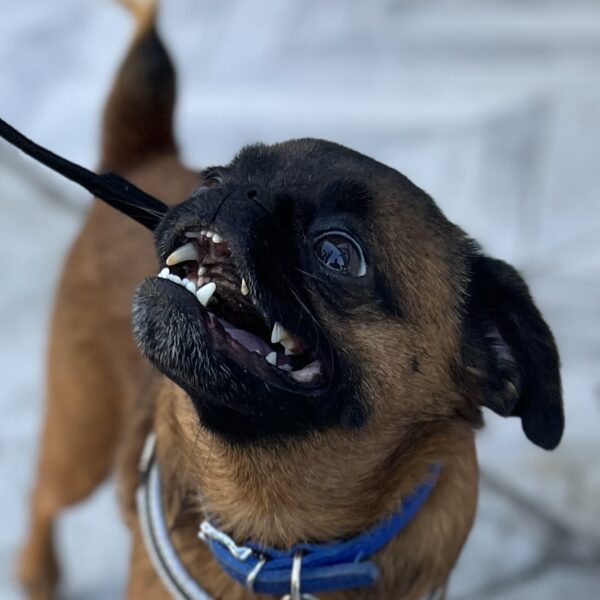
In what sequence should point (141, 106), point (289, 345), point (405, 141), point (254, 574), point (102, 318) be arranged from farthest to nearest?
point (405, 141), point (141, 106), point (102, 318), point (254, 574), point (289, 345)

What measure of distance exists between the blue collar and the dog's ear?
0.25 m

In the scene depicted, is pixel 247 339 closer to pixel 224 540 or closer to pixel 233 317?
pixel 233 317

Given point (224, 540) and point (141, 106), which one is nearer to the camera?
point (224, 540)

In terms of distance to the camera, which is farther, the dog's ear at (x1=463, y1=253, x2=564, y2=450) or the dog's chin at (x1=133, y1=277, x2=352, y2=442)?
the dog's ear at (x1=463, y1=253, x2=564, y2=450)

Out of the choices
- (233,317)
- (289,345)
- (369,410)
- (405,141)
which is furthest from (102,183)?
(405,141)

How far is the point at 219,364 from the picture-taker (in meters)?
1.94

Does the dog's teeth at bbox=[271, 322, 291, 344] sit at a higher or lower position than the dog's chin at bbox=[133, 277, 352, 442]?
higher

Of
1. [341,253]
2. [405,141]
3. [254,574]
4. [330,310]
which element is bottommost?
[254,574]

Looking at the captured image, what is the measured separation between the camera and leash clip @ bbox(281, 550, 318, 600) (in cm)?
223

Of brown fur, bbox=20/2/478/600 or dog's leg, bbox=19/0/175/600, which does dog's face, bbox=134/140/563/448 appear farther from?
dog's leg, bbox=19/0/175/600

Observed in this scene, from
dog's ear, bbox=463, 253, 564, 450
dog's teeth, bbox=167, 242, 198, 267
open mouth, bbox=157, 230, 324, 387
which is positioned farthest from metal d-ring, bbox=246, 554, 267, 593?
dog's teeth, bbox=167, 242, 198, 267

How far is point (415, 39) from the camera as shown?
5910 mm

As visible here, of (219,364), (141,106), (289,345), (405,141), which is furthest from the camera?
(405,141)

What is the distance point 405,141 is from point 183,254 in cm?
352
